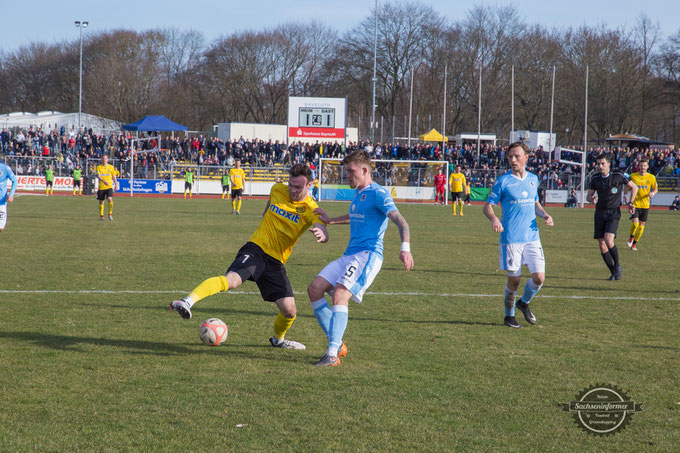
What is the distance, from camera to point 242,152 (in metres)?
47.0

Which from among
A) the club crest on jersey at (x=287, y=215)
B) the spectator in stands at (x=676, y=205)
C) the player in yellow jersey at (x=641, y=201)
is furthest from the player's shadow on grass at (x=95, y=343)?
the spectator in stands at (x=676, y=205)

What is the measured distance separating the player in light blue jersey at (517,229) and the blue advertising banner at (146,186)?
127 ft

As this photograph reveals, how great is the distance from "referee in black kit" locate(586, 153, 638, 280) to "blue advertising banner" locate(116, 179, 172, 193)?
3575 cm

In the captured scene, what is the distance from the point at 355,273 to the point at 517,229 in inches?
101

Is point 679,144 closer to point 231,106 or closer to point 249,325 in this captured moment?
point 231,106

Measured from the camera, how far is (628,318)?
26.0 feet

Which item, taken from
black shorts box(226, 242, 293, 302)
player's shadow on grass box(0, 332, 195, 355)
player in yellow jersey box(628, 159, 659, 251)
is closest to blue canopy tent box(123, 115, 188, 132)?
player in yellow jersey box(628, 159, 659, 251)

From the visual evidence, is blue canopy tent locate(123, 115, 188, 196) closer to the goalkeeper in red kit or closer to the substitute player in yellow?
the substitute player in yellow

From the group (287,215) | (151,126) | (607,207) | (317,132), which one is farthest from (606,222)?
(317,132)

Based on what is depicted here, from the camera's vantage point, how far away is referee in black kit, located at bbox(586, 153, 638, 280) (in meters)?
11.5

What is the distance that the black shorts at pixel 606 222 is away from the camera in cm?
1172

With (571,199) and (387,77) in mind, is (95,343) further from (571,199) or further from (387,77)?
(387,77)

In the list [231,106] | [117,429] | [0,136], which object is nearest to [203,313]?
[117,429]

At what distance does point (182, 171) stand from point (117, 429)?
42.3 metres
